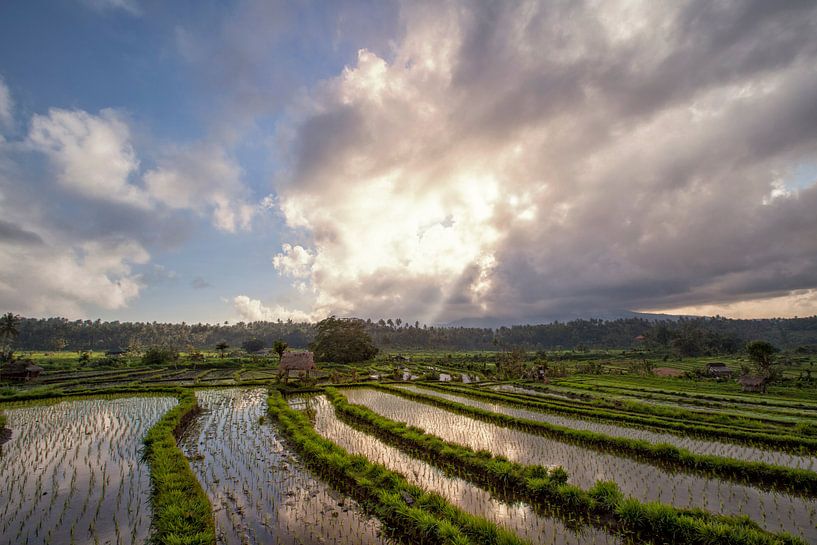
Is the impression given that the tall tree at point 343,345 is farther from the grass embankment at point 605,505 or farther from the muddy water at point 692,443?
the grass embankment at point 605,505

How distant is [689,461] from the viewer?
16.2 m

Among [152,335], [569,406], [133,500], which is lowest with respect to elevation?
[569,406]

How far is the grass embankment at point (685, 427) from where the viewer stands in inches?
759

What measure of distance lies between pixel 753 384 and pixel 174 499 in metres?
54.1

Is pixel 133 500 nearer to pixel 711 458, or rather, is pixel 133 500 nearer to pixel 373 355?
pixel 711 458

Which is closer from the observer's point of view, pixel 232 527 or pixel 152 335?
pixel 232 527

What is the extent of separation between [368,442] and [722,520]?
574 inches

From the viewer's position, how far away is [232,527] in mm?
10586

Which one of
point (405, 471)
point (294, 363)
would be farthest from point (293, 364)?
point (405, 471)

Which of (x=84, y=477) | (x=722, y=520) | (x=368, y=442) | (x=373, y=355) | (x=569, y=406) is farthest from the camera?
(x=373, y=355)

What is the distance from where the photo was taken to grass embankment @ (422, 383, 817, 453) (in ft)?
63.3

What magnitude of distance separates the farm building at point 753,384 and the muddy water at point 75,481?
5424cm

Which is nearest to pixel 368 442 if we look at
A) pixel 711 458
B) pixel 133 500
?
pixel 133 500

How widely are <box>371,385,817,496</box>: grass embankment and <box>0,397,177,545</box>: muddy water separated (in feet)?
64.4
